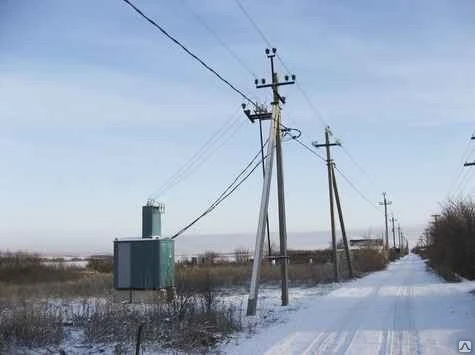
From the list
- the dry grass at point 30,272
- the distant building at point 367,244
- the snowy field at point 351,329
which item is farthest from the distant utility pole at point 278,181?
the distant building at point 367,244

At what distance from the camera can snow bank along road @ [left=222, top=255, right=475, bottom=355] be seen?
1149 cm

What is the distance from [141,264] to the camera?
2455 centimetres

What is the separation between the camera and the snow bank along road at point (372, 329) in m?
11.5

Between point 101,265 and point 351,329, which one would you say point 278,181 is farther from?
point 101,265

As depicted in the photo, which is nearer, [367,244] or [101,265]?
[101,265]

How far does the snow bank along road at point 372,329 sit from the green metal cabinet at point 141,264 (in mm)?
6651

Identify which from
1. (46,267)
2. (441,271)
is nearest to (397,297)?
(441,271)

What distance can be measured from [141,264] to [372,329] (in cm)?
1275

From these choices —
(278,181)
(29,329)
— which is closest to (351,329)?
(29,329)

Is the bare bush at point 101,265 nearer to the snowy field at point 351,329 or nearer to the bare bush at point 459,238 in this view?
the bare bush at point 459,238

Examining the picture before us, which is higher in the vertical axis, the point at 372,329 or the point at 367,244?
the point at 367,244

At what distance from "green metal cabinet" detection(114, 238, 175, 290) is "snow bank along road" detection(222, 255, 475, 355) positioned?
6.65 m

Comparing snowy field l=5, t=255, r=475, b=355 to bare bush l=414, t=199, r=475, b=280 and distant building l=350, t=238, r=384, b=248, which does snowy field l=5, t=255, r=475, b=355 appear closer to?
bare bush l=414, t=199, r=475, b=280

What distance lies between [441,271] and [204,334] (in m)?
27.2
